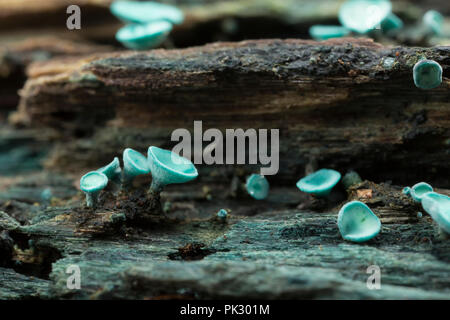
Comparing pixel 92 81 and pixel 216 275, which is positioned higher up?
pixel 92 81

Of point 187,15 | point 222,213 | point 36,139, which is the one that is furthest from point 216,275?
point 187,15

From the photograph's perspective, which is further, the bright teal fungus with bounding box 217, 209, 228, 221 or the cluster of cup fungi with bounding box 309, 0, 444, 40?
the cluster of cup fungi with bounding box 309, 0, 444, 40

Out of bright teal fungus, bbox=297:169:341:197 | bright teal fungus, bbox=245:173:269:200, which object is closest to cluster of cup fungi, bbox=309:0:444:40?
bright teal fungus, bbox=297:169:341:197

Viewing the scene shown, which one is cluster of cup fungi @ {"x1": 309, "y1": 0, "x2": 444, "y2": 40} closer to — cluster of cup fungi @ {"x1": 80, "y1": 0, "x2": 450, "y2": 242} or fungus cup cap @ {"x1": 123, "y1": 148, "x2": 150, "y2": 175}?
cluster of cup fungi @ {"x1": 80, "y1": 0, "x2": 450, "y2": 242}

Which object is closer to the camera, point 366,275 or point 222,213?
point 366,275

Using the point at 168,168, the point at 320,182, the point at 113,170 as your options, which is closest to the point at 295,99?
the point at 320,182

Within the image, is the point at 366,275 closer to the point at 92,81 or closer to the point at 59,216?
the point at 59,216
